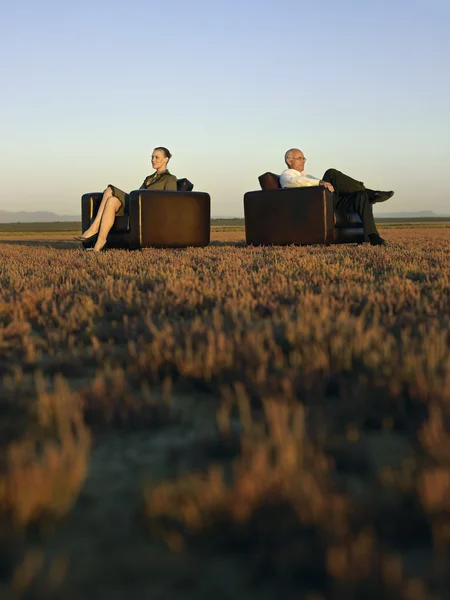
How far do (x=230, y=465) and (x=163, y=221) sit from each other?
29.9 ft

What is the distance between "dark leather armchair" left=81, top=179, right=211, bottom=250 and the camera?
9945 mm

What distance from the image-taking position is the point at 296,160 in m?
10.5

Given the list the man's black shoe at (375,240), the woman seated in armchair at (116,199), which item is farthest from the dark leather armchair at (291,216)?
→ the woman seated in armchair at (116,199)

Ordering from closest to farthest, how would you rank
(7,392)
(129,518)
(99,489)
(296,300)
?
(129,518) → (99,489) → (7,392) → (296,300)

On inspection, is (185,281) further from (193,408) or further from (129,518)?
(129,518)

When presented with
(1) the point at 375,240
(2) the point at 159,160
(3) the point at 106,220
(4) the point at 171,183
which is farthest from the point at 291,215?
(3) the point at 106,220

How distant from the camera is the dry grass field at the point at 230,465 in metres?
0.90

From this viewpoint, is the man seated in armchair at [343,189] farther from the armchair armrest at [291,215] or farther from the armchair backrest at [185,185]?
the armchair backrest at [185,185]

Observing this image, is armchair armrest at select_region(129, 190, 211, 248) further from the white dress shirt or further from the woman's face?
the white dress shirt

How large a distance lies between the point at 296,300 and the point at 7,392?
2162mm

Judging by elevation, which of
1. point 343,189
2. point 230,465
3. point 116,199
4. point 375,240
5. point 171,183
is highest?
point 171,183

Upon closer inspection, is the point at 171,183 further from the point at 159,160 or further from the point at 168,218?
the point at 168,218

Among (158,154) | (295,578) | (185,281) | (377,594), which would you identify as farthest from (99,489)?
(158,154)

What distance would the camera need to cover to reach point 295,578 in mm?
901
